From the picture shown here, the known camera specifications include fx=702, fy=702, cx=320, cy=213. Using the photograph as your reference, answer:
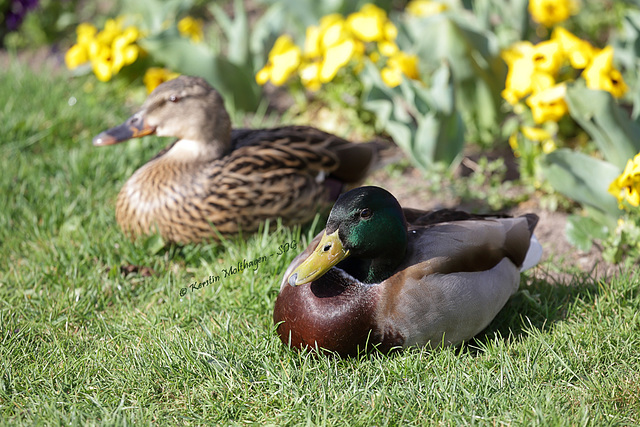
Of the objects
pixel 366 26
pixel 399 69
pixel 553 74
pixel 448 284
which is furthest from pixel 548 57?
pixel 448 284

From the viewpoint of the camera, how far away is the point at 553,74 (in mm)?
4223

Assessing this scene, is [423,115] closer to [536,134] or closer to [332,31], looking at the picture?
[536,134]

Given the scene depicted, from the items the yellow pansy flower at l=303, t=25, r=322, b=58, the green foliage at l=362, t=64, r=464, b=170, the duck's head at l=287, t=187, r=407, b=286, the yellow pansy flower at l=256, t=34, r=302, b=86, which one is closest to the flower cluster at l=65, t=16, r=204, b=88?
the yellow pansy flower at l=256, t=34, r=302, b=86

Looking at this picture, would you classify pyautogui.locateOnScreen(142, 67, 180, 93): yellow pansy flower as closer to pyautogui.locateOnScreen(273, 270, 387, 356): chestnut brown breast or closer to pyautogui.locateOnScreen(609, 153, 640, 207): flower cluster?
pyautogui.locateOnScreen(273, 270, 387, 356): chestnut brown breast

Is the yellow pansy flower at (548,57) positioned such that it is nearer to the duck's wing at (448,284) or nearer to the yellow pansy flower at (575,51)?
the yellow pansy flower at (575,51)

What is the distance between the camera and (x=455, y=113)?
4270 millimetres

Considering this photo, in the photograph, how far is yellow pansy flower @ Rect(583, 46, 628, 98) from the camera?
3949mm

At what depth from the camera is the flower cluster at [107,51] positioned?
5.09 metres

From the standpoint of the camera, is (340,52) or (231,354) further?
(340,52)

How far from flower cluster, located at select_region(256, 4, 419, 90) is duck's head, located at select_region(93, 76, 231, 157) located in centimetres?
103

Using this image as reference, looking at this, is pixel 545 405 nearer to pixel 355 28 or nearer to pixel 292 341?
pixel 292 341

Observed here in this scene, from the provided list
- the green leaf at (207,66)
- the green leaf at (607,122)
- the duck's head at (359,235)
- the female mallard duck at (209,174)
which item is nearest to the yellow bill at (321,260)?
the duck's head at (359,235)

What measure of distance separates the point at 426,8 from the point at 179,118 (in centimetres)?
273

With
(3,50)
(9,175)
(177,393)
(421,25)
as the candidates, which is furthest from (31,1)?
(177,393)
